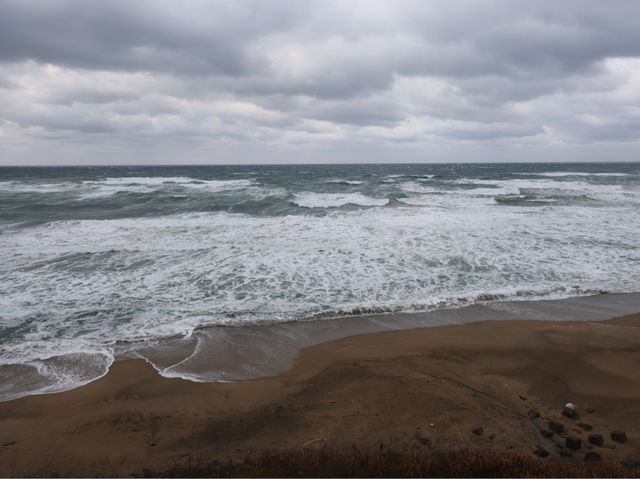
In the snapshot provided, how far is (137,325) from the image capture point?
7.38 metres

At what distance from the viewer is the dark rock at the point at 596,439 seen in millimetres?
3818

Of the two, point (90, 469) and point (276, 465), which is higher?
point (276, 465)

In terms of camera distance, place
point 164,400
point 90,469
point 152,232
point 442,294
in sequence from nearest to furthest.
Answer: point 90,469
point 164,400
point 442,294
point 152,232

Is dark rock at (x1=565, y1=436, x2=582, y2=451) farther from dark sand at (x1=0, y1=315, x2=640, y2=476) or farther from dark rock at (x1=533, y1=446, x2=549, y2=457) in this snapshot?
dark rock at (x1=533, y1=446, x2=549, y2=457)

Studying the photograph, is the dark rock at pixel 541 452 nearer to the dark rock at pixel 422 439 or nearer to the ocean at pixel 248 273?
the dark rock at pixel 422 439

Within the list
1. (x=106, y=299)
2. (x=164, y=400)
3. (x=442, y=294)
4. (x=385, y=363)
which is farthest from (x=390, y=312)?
(x=106, y=299)

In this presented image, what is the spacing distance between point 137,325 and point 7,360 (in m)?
2.03

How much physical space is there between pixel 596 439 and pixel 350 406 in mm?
2664

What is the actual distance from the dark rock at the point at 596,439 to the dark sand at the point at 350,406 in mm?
85

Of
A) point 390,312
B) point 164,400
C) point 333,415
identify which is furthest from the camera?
point 390,312

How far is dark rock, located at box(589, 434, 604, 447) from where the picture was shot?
382 centimetres

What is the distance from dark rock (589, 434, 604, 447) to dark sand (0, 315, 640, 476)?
0.28 ft

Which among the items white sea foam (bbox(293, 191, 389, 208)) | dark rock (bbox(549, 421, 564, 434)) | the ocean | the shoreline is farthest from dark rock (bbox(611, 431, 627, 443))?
white sea foam (bbox(293, 191, 389, 208))

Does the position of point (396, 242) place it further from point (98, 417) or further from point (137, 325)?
point (98, 417)
